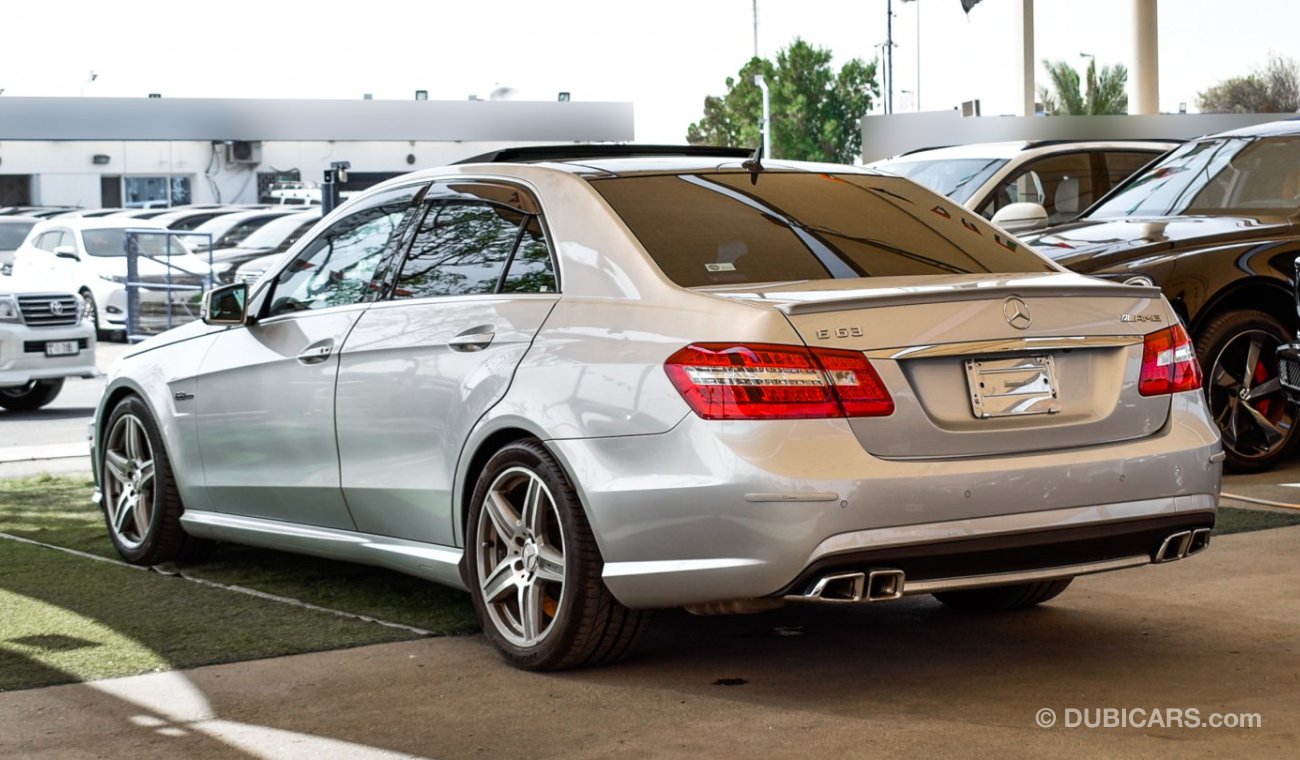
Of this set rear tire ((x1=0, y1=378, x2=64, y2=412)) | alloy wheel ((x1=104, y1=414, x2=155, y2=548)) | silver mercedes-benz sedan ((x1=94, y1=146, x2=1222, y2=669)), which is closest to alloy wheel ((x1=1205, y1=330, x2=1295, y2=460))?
silver mercedes-benz sedan ((x1=94, y1=146, x2=1222, y2=669))

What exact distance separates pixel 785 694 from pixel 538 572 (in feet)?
2.58

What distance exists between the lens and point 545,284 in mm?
5469

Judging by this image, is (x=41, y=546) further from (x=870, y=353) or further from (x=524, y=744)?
(x=870, y=353)

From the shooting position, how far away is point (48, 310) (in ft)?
49.2

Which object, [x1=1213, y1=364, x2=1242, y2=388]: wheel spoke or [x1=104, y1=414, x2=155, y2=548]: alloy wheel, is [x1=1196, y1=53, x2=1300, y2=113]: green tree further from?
[x1=104, y1=414, x2=155, y2=548]: alloy wheel

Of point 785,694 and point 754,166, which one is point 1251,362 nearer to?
point 754,166

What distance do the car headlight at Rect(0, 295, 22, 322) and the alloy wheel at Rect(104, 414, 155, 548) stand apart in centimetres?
758

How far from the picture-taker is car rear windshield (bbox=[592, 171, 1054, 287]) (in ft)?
17.5

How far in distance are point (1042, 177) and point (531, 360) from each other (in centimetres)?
846

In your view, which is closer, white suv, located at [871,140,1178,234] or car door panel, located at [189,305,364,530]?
car door panel, located at [189,305,364,530]

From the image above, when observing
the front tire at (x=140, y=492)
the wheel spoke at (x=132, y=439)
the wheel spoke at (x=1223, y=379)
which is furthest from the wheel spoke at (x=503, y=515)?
the wheel spoke at (x=1223, y=379)

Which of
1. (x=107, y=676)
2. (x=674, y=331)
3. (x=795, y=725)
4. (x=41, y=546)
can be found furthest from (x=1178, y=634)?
(x=41, y=546)

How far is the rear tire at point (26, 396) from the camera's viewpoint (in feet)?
50.2

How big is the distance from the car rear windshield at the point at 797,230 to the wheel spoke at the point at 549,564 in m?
0.85
